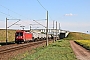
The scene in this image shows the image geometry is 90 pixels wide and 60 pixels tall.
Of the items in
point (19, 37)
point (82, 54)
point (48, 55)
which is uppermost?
point (19, 37)

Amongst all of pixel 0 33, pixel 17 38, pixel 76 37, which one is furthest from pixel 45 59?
pixel 76 37

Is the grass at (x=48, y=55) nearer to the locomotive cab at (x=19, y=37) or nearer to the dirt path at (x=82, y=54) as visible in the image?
the dirt path at (x=82, y=54)

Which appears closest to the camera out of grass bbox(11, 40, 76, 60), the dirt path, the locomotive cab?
grass bbox(11, 40, 76, 60)

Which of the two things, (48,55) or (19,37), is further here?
(19,37)

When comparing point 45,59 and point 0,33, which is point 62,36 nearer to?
point 0,33

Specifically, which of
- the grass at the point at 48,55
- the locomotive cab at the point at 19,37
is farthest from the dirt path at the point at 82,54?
the locomotive cab at the point at 19,37

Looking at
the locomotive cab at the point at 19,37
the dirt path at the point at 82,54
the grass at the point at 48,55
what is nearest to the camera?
the grass at the point at 48,55

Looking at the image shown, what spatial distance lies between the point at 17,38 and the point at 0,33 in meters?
51.5

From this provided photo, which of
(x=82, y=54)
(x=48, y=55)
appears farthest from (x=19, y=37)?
(x=48, y=55)

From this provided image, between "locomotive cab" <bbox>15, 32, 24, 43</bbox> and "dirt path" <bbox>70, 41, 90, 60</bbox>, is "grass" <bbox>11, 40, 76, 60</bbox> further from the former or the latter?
"locomotive cab" <bbox>15, 32, 24, 43</bbox>

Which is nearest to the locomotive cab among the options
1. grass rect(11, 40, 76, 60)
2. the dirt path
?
the dirt path

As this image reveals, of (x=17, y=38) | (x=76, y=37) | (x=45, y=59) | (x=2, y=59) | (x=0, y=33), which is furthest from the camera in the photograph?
(x=76, y=37)

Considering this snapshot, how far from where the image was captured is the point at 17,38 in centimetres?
6725

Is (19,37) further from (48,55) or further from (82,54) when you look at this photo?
(48,55)
